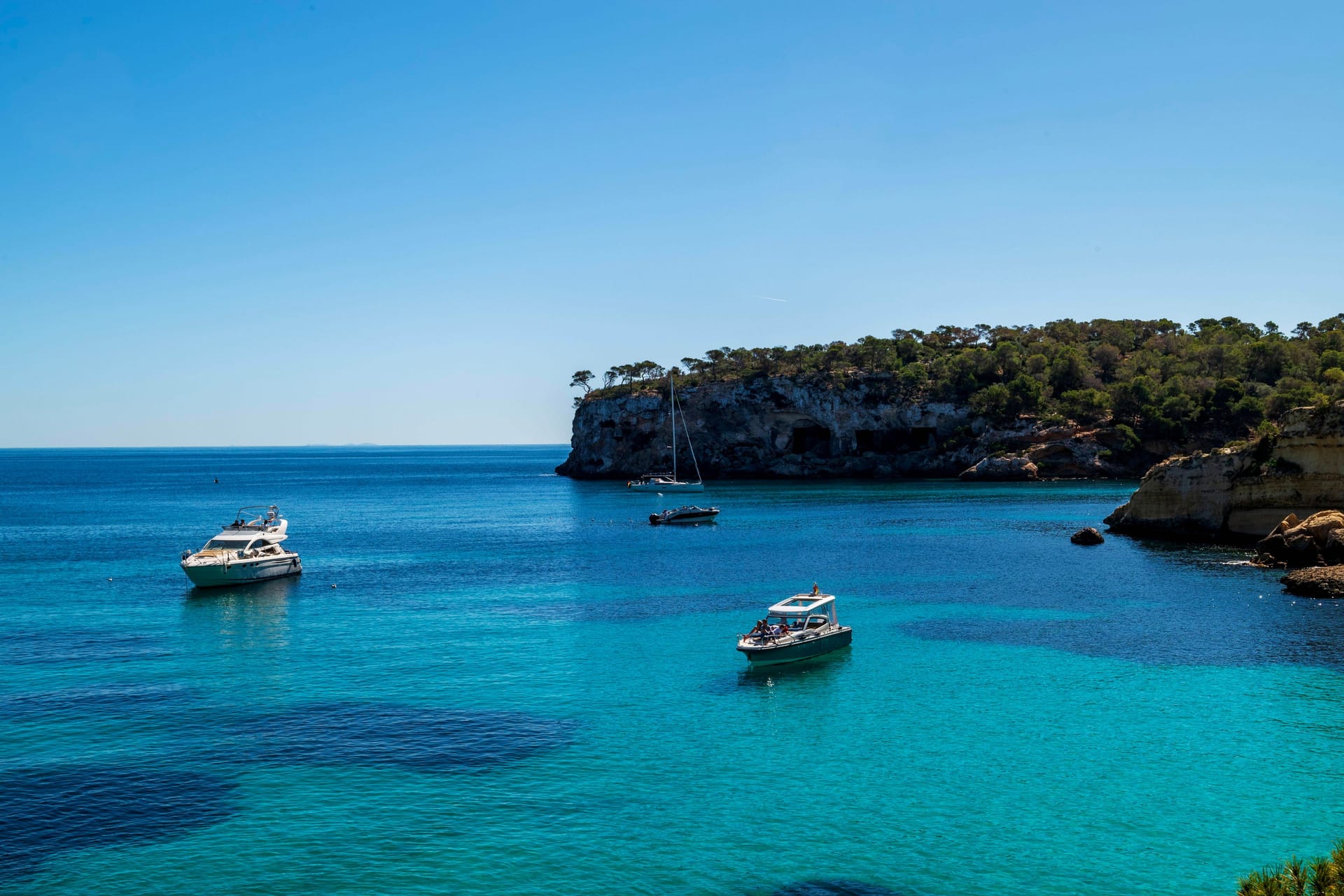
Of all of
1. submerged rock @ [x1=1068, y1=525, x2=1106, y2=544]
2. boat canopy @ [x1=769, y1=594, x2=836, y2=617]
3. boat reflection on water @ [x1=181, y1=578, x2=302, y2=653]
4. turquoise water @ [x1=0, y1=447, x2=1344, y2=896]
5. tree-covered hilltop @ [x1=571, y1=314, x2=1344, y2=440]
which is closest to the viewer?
turquoise water @ [x1=0, y1=447, x2=1344, y2=896]

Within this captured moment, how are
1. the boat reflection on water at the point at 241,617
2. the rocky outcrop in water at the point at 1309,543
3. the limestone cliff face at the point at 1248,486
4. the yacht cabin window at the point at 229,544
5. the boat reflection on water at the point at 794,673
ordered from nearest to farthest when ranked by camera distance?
the boat reflection on water at the point at 794,673 < the boat reflection on water at the point at 241,617 < the rocky outcrop in water at the point at 1309,543 < the yacht cabin window at the point at 229,544 < the limestone cliff face at the point at 1248,486

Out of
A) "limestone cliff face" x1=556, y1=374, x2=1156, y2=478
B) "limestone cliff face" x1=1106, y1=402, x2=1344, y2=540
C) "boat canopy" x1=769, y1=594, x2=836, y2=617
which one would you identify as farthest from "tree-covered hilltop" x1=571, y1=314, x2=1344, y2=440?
"boat canopy" x1=769, y1=594, x2=836, y2=617

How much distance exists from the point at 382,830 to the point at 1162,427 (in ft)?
416

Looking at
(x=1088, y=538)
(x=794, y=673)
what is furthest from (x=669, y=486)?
(x=794, y=673)

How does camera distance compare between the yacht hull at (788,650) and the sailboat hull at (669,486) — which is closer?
the yacht hull at (788,650)

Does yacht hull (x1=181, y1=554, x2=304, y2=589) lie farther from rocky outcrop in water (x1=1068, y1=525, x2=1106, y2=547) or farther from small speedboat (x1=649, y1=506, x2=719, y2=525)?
rocky outcrop in water (x1=1068, y1=525, x2=1106, y2=547)

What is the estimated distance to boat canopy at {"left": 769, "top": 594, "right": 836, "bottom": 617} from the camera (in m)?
36.8

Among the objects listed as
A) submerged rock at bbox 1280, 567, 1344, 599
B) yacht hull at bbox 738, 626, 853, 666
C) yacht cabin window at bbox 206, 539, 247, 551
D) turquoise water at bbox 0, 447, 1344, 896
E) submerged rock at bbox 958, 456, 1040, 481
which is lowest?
turquoise water at bbox 0, 447, 1344, 896

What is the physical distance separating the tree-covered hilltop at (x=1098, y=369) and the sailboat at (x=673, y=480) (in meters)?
11.3

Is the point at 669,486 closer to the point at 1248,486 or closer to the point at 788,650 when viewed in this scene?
the point at 1248,486

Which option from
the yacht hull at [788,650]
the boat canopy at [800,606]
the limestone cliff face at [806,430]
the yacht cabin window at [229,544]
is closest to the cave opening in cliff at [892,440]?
the limestone cliff face at [806,430]

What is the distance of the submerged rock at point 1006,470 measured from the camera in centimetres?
12900

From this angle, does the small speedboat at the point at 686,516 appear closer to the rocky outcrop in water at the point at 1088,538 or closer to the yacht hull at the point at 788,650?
the rocky outcrop in water at the point at 1088,538

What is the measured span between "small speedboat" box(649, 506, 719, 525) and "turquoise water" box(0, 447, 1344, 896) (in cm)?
3211
